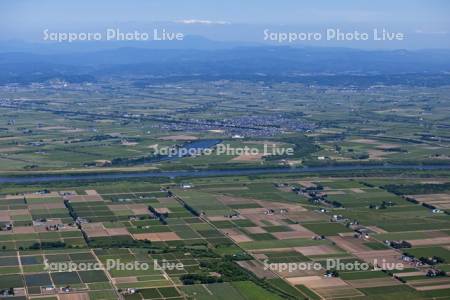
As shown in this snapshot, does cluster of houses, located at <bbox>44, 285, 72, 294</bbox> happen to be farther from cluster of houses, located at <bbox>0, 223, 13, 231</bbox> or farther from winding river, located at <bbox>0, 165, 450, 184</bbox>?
winding river, located at <bbox>0, 165, 450, 184</bbox>

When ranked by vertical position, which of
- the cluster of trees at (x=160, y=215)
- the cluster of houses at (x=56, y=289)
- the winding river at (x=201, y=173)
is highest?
the winding river at (x=201, y=173)

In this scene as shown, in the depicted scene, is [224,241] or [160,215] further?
[160,215]

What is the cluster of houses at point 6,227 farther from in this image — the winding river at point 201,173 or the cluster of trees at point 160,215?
the winding river at point 201,173

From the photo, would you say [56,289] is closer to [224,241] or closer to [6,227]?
[224,241]

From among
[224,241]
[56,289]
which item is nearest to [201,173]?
[224,241]

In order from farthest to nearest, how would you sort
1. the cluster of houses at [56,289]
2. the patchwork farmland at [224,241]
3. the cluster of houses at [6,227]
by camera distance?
1. the cluster of houses at [6,227]
2. the patchwork farmland at [224,241]
3. the cluster of houses at [56,289]

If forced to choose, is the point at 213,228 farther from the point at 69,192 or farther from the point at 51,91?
the point at 51,91

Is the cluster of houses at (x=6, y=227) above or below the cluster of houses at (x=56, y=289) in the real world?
above

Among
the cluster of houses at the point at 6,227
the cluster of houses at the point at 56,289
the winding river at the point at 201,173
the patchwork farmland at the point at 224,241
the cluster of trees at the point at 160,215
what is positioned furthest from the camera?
the winding river at the point at 201,173

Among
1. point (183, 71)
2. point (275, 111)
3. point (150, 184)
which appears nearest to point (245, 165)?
point (150, 184)

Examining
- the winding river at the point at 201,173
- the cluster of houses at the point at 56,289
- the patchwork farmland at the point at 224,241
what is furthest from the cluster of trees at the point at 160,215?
the cluster of houses at the point at 56,289

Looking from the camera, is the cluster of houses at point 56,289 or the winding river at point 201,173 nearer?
the cluster of houses at point 56,289

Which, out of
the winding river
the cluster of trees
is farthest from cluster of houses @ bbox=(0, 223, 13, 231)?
the winding river
